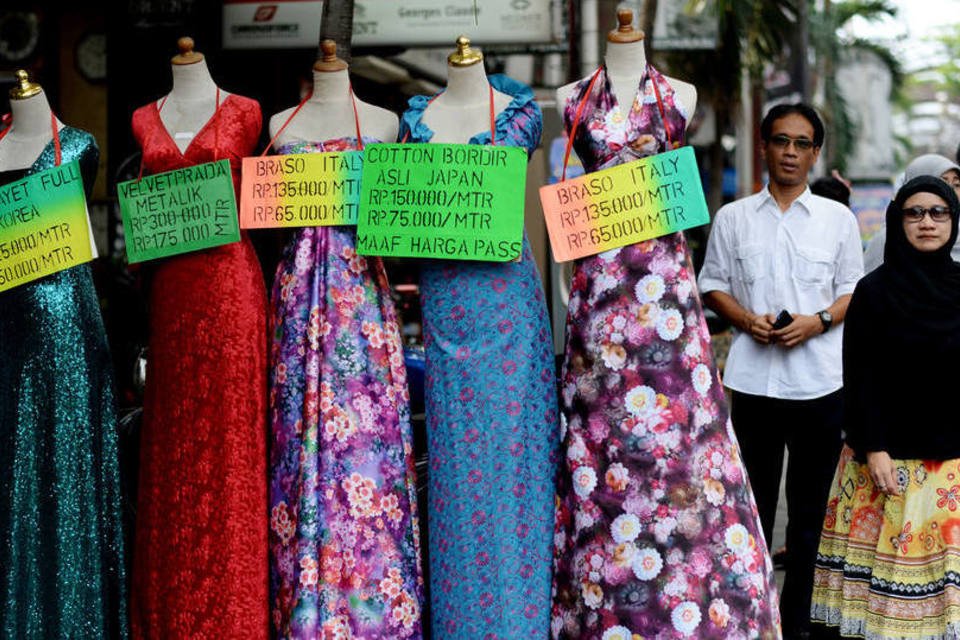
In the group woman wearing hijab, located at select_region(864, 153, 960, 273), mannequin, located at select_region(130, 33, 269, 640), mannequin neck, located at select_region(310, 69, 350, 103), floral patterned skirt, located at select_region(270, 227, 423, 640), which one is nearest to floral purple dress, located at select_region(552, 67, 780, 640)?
floral patterned skirt, located at select_region(270, 227, 423, 640)

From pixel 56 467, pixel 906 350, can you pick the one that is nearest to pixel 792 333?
pixel 906 350

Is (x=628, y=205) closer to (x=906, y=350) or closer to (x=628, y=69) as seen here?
(x=628, y=69)

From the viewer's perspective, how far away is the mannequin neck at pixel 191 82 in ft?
11.2

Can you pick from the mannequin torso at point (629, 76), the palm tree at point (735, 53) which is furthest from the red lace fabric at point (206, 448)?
the palm tree at point (735, 53)

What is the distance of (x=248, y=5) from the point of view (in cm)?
656

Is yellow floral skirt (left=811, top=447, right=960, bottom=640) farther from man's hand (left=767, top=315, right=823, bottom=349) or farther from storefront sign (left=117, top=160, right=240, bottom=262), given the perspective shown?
storefront sign (left=117, top=160, right=240, bottom=262)

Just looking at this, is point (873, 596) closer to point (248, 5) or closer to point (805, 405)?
point (805, 405)

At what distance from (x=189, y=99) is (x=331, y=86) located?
41cm

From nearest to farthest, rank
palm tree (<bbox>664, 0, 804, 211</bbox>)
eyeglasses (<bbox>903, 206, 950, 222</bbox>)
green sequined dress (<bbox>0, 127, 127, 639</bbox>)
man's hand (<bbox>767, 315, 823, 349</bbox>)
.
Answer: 1. green sequined dress (<bbox>0, 127, 127, 639</bbox>)
2. eyeglasses (<bbox>903, 206, 950, 222</bbox>)
3. man's hand (<bbox>767, 315, 823, 349</bbox>)
4. palm tree (<bbox>664, 0, 804, 211</bbox>)

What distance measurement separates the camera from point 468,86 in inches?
129

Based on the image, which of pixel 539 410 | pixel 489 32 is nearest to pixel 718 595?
pixel 539 410

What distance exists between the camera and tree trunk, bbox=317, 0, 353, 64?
4102 mm

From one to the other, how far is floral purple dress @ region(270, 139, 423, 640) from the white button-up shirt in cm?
162

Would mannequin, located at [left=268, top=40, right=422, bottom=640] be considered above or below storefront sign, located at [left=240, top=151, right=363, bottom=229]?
below
